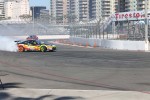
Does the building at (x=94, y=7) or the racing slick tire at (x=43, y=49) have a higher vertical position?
the building at (x=94, y=7)

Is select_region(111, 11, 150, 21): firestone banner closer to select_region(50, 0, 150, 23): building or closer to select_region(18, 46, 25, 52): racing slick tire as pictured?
select_region(50, 0, 150, 23): building

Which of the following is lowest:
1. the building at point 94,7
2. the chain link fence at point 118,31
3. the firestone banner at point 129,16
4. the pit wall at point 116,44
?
the pit wall at point 116,44

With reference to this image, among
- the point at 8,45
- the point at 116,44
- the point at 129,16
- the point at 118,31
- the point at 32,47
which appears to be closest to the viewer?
the point at 32,47

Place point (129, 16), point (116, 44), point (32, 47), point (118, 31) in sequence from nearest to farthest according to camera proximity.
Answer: point (32, 47) < point (116, 44) < point (118, 31) < point (129, 16)

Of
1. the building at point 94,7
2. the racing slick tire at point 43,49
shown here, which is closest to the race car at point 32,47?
the racing slick tire at point 43,49

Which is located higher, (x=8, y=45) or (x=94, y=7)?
(x=94, y=7)

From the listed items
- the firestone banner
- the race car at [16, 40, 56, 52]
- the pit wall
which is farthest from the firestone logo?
the race car at [16, 40, 56, 52]

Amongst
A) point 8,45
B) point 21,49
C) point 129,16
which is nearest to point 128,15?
point 129,16

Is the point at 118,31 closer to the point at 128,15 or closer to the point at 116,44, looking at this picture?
the point at 116,44

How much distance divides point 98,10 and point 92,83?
490ft

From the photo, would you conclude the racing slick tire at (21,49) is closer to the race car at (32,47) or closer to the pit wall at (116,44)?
the race car at (32,47)

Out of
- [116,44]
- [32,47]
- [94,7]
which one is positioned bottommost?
[116,44]

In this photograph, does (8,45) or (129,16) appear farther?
(129,16)

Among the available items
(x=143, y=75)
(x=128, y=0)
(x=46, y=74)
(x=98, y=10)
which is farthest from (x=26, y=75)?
(x=98, y=10)
